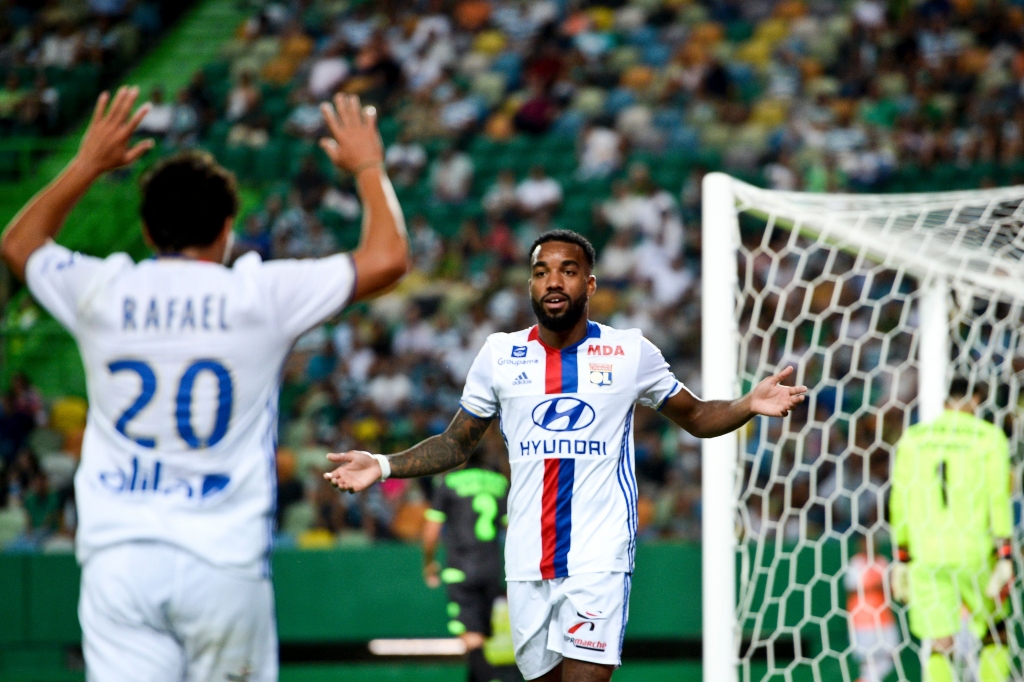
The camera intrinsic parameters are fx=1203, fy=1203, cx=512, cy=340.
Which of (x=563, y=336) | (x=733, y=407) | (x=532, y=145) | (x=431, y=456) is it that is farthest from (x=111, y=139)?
(x=532, y=145)

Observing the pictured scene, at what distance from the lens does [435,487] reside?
26.2 ft

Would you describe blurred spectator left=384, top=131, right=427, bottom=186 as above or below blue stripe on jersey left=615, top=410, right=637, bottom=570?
above

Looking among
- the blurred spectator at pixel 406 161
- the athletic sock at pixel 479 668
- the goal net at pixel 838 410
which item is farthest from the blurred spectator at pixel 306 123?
the athletic sock at pixel 479 668

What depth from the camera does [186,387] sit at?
3080 mm

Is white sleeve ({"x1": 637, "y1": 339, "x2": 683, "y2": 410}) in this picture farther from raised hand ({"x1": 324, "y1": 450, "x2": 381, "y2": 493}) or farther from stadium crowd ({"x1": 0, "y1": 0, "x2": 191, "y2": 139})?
stadium crowd ({"x1": 0, "y1": 0, "x2": 191, "y2": 139})

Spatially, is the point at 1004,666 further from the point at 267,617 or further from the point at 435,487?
the point at 267,617

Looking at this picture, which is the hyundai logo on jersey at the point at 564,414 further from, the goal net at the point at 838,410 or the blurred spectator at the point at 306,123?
Result: the blurred spectator at the point at 306,123

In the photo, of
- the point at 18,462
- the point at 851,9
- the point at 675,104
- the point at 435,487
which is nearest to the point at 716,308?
the point at 435,487

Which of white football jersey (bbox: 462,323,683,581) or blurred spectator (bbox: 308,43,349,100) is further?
blurred spectator (bbox: 308,43,349,100)

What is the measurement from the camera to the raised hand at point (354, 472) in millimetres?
3924

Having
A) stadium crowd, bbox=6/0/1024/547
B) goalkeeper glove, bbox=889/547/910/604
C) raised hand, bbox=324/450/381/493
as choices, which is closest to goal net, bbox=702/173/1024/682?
goalkeeper glove, bbox=889/547/910/604

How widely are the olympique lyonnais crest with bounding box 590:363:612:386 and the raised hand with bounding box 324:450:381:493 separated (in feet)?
2.93

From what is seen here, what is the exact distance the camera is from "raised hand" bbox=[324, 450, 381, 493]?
3.92 meters

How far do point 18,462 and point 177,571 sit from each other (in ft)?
28.5
